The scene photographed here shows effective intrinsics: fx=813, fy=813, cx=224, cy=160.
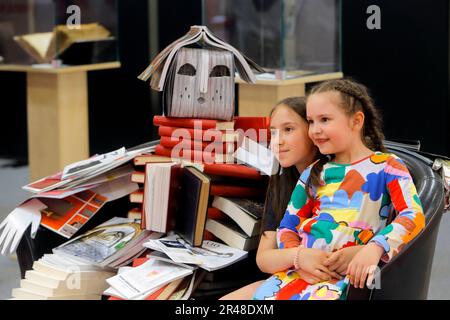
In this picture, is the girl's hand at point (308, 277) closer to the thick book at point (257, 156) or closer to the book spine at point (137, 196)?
the thick book at point (257, 156)

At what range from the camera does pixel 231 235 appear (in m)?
2.27

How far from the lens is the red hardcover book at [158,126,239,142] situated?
2.40m

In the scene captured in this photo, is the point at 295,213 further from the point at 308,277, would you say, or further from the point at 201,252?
the point at 201,252

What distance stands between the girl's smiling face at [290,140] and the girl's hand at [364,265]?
0.39 metres

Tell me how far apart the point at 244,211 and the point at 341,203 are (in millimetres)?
328

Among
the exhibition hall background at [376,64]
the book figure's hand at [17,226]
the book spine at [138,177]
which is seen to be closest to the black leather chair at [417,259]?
the book spine at [138,177]

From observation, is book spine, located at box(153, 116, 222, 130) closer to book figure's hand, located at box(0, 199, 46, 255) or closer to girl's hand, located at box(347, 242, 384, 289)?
book figure's hand, located at box(0, 199, 46, 255)

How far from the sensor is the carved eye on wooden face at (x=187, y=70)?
255 cm

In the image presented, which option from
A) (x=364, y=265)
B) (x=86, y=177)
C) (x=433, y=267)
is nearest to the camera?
(x=364, y=265)

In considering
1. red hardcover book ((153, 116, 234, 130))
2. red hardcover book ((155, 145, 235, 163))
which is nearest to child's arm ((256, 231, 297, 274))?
red hardcover book ((155, 145, 235, 163))

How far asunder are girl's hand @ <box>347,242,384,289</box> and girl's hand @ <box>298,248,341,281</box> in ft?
0.26

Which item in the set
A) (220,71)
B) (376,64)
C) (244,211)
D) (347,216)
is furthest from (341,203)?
(376,64)
